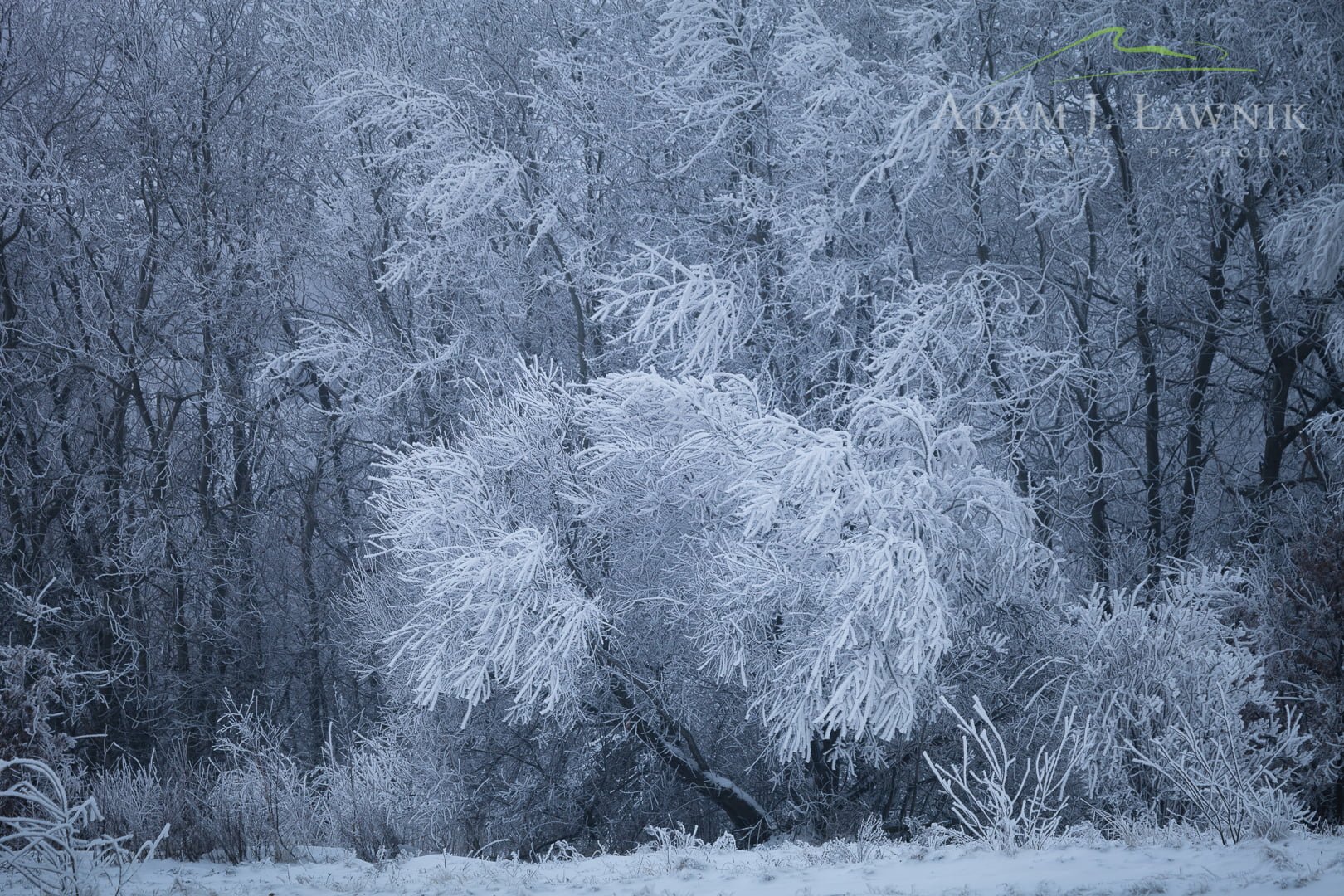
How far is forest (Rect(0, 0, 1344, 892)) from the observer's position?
8086 mm

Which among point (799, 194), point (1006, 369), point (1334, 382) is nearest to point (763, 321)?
point (799, 194)

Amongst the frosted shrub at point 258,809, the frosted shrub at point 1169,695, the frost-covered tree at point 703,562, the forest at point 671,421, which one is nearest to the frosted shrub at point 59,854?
the forest at point 671,421

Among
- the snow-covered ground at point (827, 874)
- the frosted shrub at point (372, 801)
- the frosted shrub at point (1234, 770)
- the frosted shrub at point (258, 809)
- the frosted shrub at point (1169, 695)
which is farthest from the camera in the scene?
the frosted shrub at point (372, 801)

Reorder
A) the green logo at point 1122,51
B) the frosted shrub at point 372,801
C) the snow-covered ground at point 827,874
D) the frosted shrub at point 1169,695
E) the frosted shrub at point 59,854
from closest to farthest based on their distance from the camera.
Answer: the snow-covered ground at point 827,874
the frosted shrub at point 59,854
the frosted shrub at point 1169,695
the frosted shrub at point 372,801
the green logo at point 1122,51

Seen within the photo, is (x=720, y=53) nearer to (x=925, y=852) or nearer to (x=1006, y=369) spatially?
(x=1006, y=369)

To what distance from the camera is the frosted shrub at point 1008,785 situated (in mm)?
5332

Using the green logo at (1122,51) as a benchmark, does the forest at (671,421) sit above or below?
below

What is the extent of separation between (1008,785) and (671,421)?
3.82 meters

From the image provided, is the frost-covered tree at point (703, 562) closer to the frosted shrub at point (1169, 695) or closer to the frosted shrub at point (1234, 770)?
the frosted shrub at point (1169, 695)

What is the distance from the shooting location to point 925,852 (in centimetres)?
530

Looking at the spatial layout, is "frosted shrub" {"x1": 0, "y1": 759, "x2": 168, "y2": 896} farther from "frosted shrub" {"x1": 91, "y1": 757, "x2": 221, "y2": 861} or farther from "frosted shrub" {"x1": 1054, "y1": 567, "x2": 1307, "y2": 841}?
"frosted shrub" {"x1": 1054, "y1": 567, "x2": 1307, "y2": 841}

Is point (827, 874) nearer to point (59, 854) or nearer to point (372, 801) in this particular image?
point (59, 854)

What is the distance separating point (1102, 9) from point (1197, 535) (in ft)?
18.1

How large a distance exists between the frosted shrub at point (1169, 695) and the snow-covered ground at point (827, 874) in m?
2.19
